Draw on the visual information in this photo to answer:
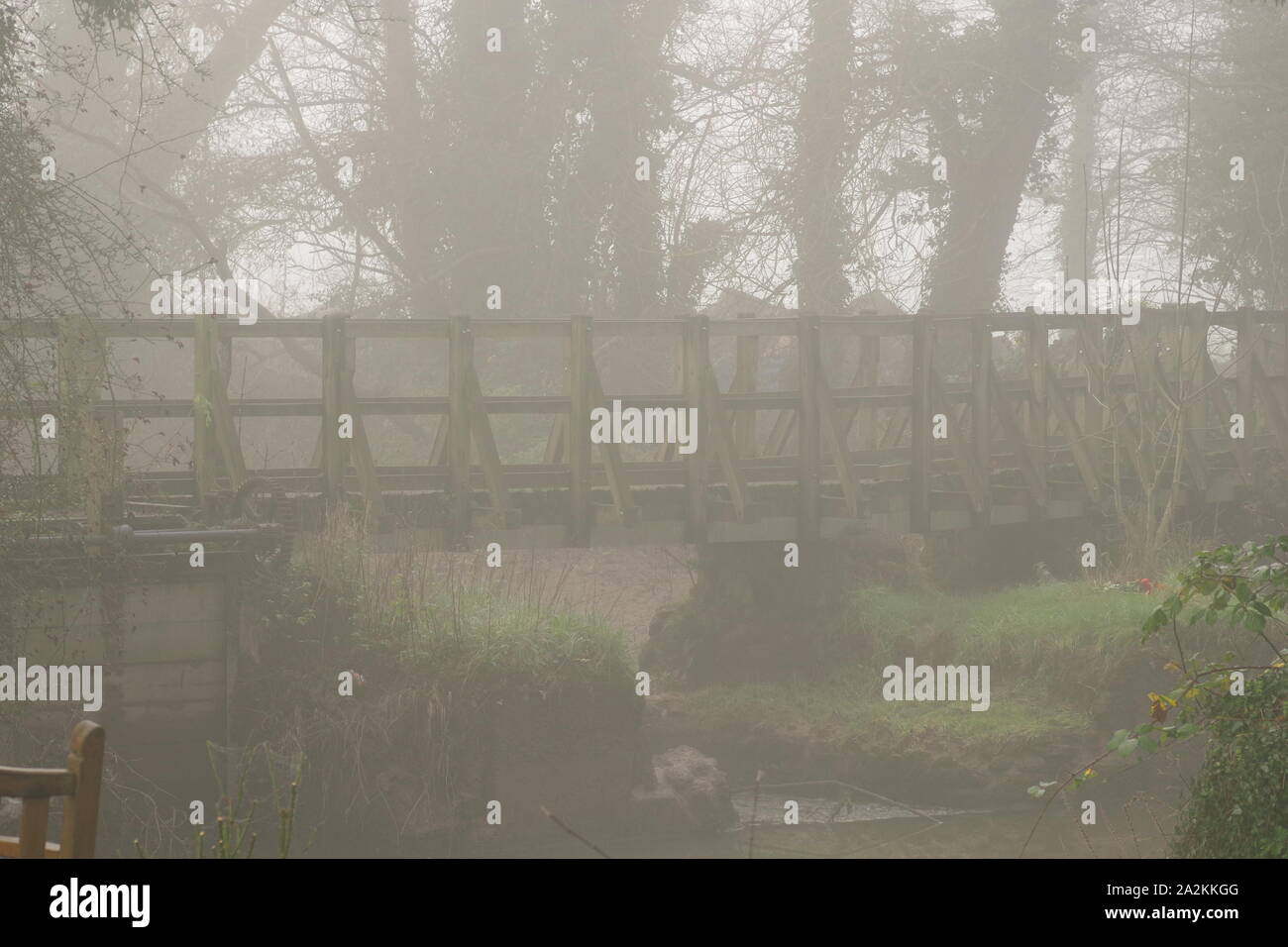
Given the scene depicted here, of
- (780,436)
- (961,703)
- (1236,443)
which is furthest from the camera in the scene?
(1236,443)

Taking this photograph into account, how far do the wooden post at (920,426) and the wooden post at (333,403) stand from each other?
5.37m

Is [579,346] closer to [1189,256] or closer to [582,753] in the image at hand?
[582,753]

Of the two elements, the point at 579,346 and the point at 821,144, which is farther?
the point at 821,144

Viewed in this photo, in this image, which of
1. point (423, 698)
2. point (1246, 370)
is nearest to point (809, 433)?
point (423, 698)

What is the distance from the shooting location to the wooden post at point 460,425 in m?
12.0

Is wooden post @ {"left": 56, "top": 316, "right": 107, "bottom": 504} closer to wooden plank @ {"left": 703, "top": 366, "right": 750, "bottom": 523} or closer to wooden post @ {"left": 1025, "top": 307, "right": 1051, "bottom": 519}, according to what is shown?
wooden plank @ {"left": 703, "top": 366, "right": 750, "bottom": 523}

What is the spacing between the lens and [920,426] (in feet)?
46.7

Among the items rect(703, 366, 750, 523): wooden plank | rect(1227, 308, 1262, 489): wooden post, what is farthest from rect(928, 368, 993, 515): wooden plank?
rect(1227, 308, 1262, 489): wooden post

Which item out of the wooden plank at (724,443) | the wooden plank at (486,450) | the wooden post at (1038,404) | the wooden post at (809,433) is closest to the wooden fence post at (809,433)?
the wooden post at (809,433)

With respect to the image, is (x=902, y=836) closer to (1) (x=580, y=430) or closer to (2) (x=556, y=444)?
(1) (x=580, y=430)

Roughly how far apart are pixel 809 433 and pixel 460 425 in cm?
333

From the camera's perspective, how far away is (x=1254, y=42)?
23.2 meters
